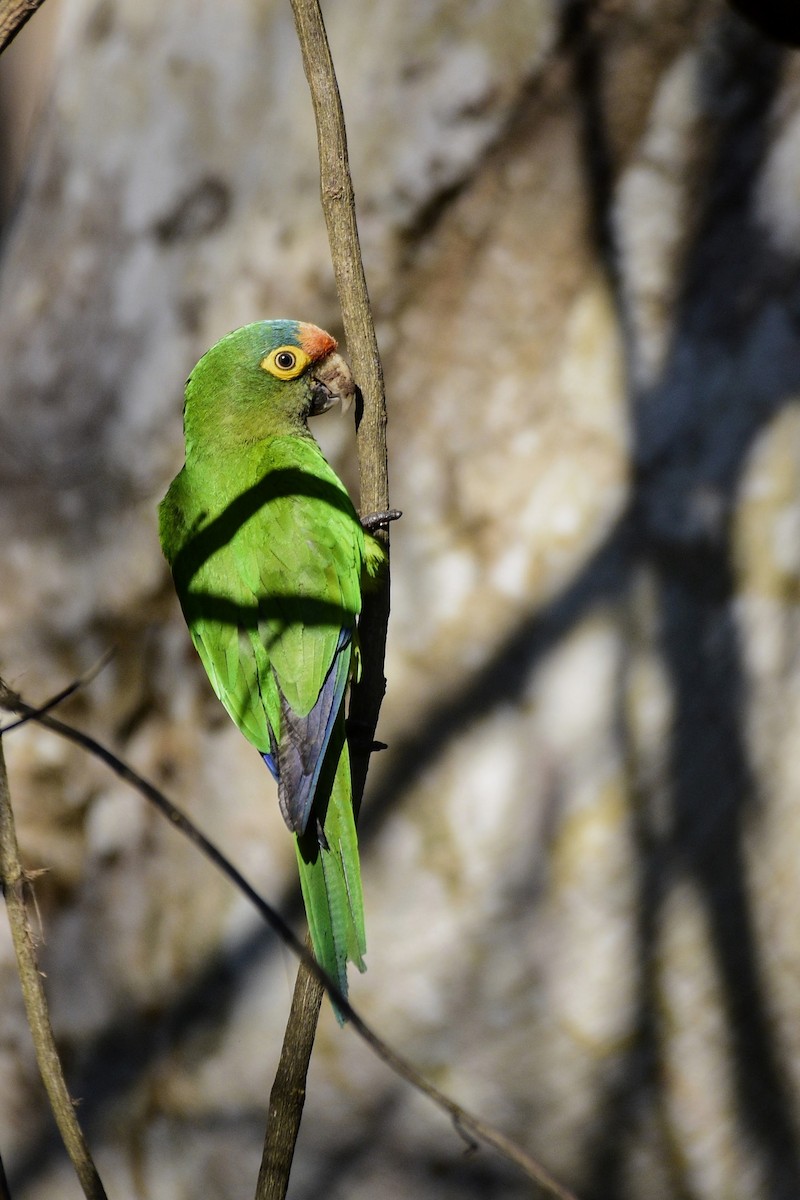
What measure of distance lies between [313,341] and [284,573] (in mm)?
500

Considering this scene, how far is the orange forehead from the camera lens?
6.88ft

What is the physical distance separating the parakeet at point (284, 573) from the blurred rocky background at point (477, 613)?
868mm

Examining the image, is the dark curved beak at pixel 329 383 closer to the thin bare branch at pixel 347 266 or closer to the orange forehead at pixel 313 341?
the orange forehead at pixel 313 341

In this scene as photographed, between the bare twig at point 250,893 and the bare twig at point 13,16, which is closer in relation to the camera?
the bare twig at point 250,893

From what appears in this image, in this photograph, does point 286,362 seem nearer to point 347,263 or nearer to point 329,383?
point 329,383

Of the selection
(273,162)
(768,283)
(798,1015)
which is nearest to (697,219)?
(768,283)

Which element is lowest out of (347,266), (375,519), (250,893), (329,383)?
(250,893)

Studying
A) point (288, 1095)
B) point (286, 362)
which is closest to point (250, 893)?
point (288, 1095)

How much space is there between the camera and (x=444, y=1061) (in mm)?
2809

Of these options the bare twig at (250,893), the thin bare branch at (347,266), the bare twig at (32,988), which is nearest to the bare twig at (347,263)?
the thin bare branch at (347,266)

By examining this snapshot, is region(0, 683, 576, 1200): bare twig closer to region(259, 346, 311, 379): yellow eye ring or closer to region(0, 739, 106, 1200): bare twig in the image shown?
region(0, 739, 106, 1200): bare twig

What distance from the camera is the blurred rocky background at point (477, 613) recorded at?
2.72m

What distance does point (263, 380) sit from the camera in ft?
6.98

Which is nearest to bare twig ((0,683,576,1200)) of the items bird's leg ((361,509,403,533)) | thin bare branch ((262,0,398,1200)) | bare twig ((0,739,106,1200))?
bare twig ((0,739,106,1200))
